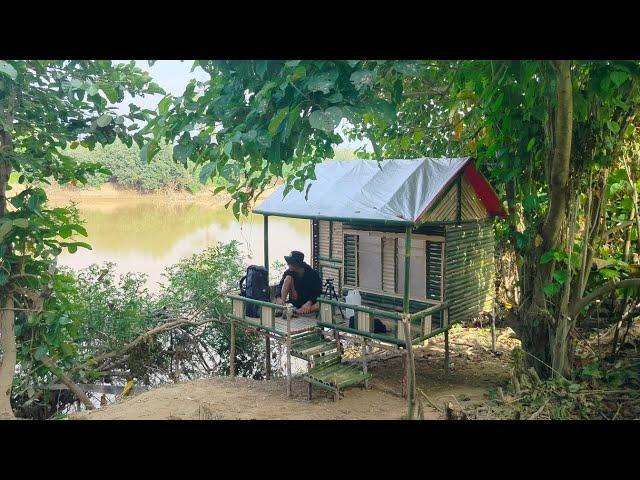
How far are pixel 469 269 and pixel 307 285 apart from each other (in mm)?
2615

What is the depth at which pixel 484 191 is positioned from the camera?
8.03 metres

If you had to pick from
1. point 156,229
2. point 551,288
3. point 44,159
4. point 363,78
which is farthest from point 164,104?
point 156,229

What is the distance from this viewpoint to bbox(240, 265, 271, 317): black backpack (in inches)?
336

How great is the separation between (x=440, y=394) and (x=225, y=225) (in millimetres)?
14263

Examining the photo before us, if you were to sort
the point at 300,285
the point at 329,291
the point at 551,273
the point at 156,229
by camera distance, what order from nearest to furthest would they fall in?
the point at 551,273 → the point at 300,285 → the point at 329,291 → the point at 156,229

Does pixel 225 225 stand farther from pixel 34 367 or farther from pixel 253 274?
pixel 34 367

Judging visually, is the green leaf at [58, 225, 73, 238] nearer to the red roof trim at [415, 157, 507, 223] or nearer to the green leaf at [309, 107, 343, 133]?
the green leaf at [309, 107, 343, 133]

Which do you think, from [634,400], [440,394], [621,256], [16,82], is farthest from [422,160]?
[16,82]

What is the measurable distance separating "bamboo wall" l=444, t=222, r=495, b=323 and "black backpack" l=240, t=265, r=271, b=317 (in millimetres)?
2959

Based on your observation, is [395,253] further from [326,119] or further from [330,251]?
[326,119]

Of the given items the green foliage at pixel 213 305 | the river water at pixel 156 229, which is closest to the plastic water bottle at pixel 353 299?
the green foliage at pixel 213 305

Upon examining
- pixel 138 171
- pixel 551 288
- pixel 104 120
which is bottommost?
pixel 551 288

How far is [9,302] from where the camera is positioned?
18.2 feet

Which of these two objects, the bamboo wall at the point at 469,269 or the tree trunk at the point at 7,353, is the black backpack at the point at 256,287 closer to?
the bamboo wall at the point at 469,269
